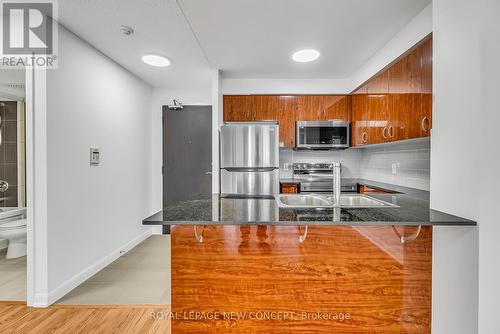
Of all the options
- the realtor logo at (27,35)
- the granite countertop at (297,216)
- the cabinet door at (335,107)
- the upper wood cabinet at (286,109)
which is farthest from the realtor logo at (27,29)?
the cabinet door at (335,107)

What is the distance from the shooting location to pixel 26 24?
2.25m

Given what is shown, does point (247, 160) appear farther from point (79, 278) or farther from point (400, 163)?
point (79, 278)

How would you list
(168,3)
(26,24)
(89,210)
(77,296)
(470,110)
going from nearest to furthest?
1. (470,110)
2. (168,3)
3. (26,24)
4. (77,296)
5. (89,210)

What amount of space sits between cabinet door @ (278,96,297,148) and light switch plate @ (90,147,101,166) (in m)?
2.28

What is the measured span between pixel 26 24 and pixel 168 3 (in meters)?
1.20

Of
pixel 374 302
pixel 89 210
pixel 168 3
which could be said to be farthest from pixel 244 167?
pixel 374 302

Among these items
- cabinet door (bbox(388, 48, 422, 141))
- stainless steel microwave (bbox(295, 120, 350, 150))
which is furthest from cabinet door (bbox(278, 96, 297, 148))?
cabinet door (bbox(388, 48, 422, 141))

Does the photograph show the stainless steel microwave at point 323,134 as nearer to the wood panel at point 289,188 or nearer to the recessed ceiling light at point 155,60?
Answer: the wood panel at point 289,188

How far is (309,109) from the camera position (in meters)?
3.96

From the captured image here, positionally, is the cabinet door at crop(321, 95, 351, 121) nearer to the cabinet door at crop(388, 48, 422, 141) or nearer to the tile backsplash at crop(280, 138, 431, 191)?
the tile backsplash at crop(280, 138, 431, 191)

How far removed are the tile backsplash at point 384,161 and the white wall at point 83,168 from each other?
2.26m

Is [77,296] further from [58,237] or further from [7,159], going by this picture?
[7,159]

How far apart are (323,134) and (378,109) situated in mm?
921

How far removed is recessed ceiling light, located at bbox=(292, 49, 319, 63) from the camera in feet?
9.87
